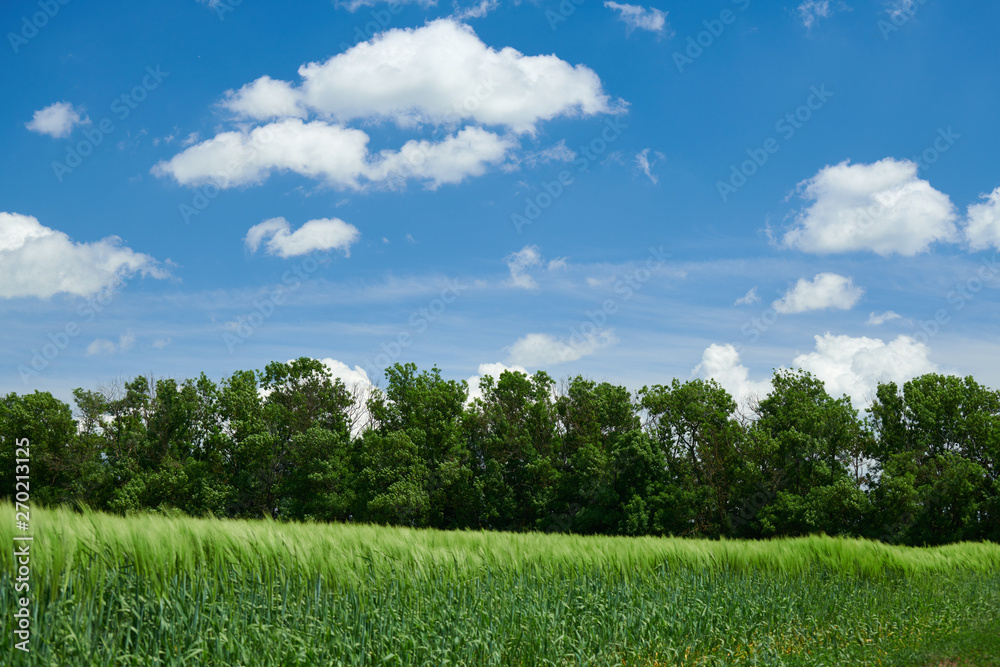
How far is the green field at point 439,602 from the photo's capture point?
181 inches

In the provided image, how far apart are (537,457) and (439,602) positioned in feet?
98.9

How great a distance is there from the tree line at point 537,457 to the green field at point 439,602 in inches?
867

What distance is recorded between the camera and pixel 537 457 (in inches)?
1421

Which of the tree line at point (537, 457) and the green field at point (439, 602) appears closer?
the green field at point (439, 602)

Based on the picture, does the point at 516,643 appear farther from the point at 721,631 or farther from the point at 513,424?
the point at 513,424

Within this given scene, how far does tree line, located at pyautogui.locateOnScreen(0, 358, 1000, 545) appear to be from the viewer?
3241cm

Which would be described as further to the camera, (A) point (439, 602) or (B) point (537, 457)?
(B) point (537, 457)

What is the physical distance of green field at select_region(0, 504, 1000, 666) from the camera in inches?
181

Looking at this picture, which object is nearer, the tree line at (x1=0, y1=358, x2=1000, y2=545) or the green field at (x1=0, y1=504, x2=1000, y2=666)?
the green field at (x1=0, y1=504, x2=1000, y2=666)

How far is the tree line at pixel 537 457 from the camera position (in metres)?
32.4

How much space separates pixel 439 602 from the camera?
6.36 metres

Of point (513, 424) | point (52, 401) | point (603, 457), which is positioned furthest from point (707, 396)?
point (52, 401)

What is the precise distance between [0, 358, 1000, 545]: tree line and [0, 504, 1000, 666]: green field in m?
22.0

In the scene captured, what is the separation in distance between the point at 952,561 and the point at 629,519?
681 inches
